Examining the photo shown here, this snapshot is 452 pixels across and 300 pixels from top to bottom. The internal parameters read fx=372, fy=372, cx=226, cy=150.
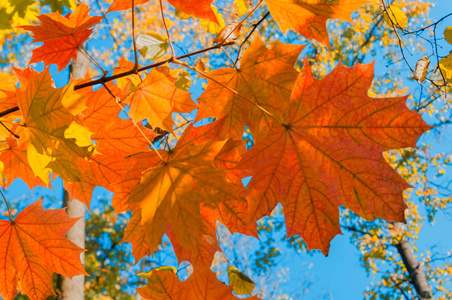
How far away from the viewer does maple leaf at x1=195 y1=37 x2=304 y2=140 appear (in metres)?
0.99

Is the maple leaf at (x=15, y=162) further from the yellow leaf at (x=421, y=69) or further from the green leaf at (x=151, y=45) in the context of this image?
the yellow leaf at (x=421, y=69)

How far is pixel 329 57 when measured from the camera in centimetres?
809

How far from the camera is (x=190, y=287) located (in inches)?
31.7

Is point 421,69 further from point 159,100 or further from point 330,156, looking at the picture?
point 159,100

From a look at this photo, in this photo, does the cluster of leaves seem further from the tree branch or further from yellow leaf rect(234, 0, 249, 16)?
the tree branch

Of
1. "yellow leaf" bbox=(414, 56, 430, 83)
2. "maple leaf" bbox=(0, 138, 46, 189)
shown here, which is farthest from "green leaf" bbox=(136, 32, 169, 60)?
"yellow leaf" bbox=(414, 56, 430, 83)

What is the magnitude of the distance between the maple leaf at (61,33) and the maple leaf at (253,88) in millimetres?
379

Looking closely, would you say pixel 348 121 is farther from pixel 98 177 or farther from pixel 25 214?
pixel 25 214

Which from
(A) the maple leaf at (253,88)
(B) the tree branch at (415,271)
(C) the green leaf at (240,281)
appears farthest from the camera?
(B) the tree branch at (415,271)

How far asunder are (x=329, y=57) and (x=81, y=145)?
7.97 m

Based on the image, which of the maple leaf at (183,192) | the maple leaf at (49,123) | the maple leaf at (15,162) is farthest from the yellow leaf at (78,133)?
the maple leaf at (15,162)

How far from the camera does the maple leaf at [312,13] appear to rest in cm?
86

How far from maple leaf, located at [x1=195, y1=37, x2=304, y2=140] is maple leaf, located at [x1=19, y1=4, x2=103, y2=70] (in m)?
0.38

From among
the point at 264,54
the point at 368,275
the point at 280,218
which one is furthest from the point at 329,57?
the point at 264,54
